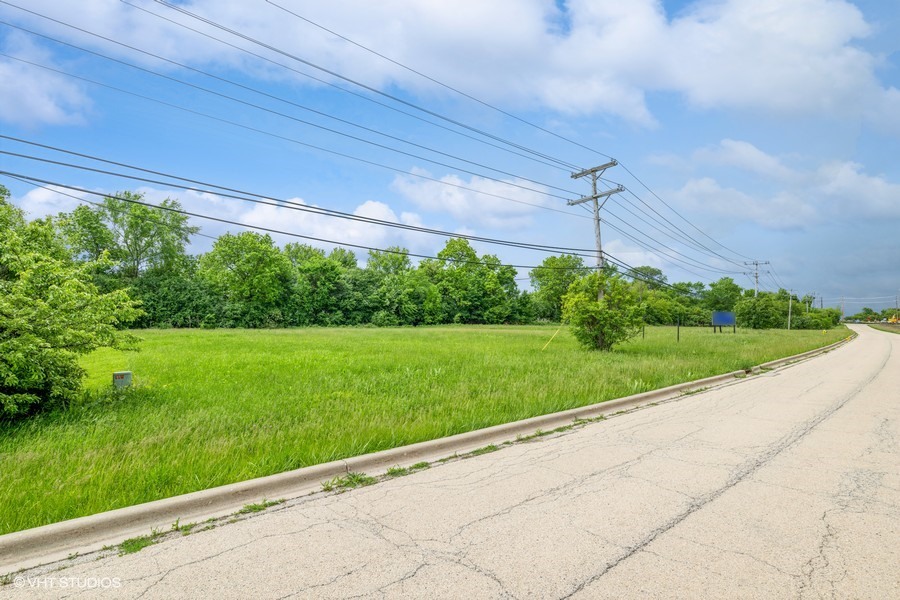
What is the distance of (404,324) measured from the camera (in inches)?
2325

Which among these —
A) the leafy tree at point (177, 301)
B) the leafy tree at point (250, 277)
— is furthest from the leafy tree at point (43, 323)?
the leafy tree at point (250, 277)

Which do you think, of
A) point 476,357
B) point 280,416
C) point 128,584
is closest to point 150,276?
point 476,357

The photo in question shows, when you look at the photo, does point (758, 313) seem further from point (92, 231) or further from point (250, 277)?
point (92, 231)

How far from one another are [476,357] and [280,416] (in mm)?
9621

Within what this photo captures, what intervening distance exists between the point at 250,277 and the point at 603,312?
4782 centimetres

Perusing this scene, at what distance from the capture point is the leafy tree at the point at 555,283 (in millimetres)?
76500

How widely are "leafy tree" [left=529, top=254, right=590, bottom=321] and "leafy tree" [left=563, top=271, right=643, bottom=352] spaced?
5343 centimetres

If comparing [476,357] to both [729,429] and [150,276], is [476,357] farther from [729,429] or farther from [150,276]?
[150,276]

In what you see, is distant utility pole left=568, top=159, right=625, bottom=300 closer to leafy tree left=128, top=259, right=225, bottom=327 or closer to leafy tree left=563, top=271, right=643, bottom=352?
leafy tree left=563, top=271, right=643, bottom=352

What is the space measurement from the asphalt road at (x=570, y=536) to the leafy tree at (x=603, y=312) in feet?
42.7

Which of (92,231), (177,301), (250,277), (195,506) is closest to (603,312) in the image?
(195,506)

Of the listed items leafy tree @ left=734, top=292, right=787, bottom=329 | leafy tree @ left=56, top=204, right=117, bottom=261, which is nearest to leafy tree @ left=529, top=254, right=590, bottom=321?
leafy tree @ left=734, top=292, right=787, bottom=329

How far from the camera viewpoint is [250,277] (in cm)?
5500

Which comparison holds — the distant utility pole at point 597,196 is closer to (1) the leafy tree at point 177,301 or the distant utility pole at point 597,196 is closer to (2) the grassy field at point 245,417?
(2) the grassy field at point 245,417
